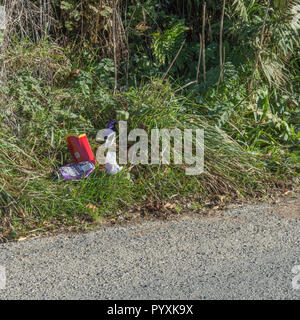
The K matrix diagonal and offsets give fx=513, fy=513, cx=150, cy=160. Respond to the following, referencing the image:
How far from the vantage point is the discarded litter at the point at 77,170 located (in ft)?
15.2

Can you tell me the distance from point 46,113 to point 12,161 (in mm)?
691

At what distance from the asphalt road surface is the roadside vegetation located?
0.34m

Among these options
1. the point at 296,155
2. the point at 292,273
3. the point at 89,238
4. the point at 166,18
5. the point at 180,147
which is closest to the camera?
the point at 292,273

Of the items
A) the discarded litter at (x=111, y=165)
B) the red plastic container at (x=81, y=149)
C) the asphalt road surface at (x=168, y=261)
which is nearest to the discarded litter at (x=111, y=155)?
the discarded litter at (x=111, y=165)

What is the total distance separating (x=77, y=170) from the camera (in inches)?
185

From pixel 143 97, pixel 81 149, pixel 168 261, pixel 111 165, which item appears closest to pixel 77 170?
pixel 81 149

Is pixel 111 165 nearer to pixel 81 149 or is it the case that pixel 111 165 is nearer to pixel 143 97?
pixel 81 149

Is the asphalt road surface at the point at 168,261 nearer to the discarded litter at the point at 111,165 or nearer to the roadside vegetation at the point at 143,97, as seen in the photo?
the roadside vegetation at the point at 143,97

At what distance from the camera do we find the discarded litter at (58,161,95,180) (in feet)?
15.2

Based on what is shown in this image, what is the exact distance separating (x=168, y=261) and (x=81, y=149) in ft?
5.09

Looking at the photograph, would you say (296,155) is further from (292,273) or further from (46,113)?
(46,113)

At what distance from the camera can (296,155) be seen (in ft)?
18.0

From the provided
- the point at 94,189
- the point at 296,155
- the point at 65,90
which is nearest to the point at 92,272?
the point at 94,189

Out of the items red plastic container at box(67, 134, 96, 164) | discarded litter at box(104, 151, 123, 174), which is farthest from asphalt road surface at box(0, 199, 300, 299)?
red plastic container at box(67, 134, 96, 164)
